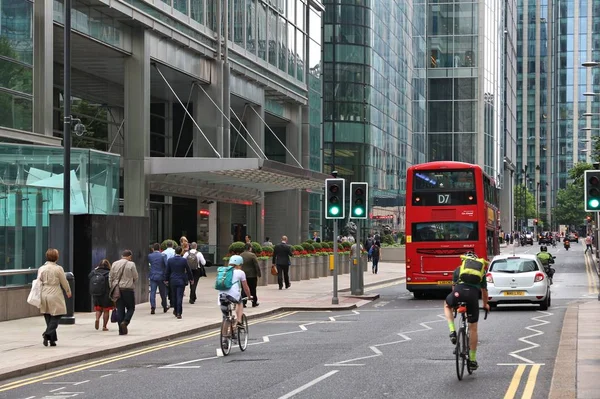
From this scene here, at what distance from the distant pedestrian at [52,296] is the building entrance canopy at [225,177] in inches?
778

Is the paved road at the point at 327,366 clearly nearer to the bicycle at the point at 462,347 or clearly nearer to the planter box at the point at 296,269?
the bicycle at the point at 462,347

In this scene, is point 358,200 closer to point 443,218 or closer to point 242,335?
point 443,218

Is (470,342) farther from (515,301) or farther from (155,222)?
(155,222)

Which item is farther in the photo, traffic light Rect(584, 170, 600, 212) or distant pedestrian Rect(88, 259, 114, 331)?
traffic light Rect(584, 170, 600, 212)

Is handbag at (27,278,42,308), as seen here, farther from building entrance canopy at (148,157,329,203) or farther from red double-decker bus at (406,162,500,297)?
building entrance canopy at (148,157,329,203)

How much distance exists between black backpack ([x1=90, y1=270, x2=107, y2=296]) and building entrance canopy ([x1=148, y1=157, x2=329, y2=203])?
1765cm

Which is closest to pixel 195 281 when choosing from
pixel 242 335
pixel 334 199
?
pixel 334 199

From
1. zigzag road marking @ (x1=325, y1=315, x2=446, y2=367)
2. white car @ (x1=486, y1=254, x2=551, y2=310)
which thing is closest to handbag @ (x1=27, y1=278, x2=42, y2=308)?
zigzag road marking @ (x1=325, y1=315, x2=446, y2=367)

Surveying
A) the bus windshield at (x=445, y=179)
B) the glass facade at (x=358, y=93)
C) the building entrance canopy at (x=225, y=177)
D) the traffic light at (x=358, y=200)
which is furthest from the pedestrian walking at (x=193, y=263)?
the glass facade at (x=358, y=93)

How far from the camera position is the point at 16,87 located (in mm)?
29969

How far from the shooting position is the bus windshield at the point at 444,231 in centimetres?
3253

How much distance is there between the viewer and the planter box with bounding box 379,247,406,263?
2795 inches

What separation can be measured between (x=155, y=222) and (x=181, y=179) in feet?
33.9

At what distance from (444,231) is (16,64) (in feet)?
43.9
